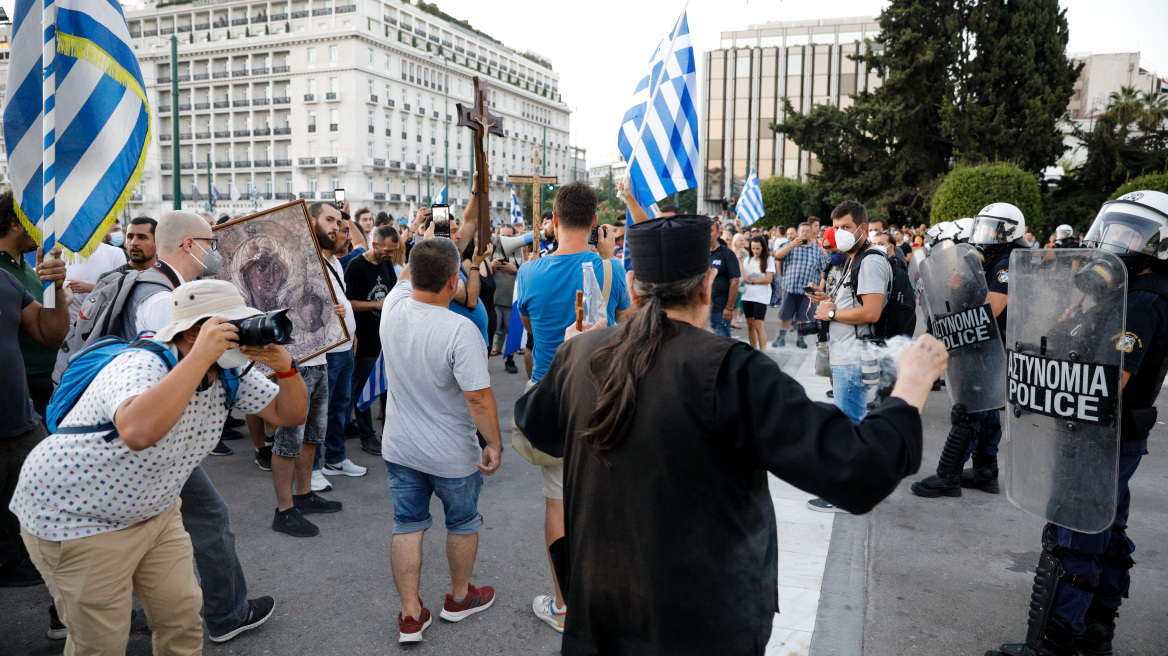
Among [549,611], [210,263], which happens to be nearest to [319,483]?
[210,263]

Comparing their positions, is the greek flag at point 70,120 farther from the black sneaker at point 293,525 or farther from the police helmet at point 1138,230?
the police helmet at point 1138,230

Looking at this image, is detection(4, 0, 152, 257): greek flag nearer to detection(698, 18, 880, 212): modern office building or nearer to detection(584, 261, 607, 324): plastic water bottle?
detection(584, 261, 607, 324): plastic water bottle

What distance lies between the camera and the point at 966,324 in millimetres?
4887

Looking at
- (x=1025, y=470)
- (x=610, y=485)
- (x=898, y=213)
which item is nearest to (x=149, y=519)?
(x=610, y=485)

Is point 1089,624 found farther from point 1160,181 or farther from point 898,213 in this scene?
point 898,213

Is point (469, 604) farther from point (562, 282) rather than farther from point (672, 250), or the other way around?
point (672, 250)

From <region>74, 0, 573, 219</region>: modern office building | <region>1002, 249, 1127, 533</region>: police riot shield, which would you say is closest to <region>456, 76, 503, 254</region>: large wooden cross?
<region>1002, 249, 1127, 533</region>: police riot shield

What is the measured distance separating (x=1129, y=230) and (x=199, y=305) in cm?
364

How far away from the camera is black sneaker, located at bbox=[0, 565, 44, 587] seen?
392cm

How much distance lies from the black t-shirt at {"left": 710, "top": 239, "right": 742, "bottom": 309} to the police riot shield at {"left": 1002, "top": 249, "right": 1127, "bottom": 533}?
20.1ft

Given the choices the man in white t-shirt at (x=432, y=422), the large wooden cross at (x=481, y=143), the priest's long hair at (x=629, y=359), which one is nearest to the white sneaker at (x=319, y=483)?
the large wooden cross at (x=481, y=143)

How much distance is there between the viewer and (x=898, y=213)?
32938 millimetres

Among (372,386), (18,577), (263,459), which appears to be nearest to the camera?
(18,577)

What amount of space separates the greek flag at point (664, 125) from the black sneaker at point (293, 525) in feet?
10.3
